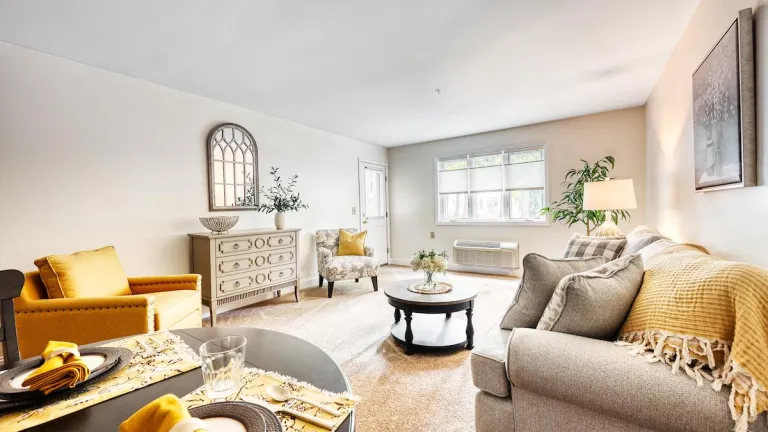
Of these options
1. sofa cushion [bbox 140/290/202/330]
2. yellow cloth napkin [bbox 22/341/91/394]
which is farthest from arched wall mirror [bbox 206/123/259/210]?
yellow cloth napkin [bbox 22/341/91/394]

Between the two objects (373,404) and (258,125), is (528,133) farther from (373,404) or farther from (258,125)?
(373,404)

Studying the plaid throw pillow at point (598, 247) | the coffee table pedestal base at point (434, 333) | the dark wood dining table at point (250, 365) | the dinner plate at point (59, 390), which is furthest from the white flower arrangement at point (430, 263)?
the dinner plate at point (59, 390)

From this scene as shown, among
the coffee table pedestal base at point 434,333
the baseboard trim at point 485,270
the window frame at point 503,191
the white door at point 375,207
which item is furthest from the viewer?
the white door at point 375,207

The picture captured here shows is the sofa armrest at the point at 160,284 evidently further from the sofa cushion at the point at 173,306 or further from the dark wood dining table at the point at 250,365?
the dark wood dining table at the point at 250,365

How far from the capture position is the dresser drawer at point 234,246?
3.20 meters

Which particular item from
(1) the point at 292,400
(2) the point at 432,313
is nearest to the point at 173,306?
(2) the point at 432,313

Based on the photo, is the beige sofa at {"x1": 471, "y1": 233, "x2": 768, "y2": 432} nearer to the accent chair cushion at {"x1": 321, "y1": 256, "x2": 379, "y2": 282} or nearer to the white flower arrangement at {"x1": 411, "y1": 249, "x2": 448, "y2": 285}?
the white flower arrangement at {"x1": 411, "y1": 249, "x2": 448, "y2": 285}

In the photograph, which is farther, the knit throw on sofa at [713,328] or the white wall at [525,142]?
the white wall at [525,142]

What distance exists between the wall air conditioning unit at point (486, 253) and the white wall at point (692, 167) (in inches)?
69.1

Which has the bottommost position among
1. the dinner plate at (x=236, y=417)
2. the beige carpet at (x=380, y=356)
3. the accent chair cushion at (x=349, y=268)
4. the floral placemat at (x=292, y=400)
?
the beige carpet at (x=380, y=356)

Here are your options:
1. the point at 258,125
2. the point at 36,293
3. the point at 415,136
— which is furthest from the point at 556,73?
the point at 36,293

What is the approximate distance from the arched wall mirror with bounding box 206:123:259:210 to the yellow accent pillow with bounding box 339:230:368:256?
4.19 feet

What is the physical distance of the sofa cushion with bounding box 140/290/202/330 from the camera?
211 cm

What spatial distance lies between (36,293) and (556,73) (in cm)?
431
